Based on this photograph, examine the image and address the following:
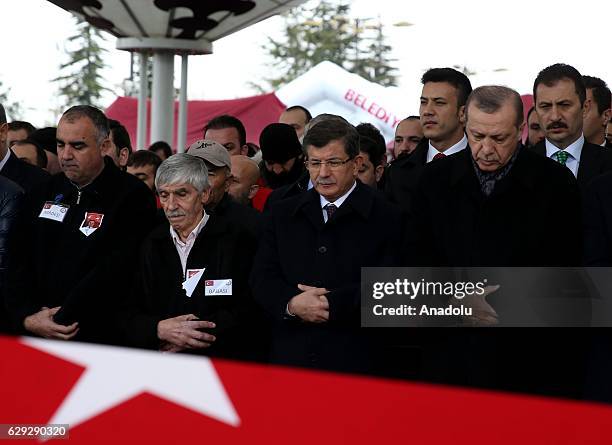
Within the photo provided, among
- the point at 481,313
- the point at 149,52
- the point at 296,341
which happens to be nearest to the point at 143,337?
the point at 296,341

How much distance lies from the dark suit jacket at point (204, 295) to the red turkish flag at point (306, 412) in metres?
0.73

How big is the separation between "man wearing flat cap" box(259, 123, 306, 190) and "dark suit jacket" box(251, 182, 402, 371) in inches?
72.7

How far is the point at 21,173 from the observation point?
589cm

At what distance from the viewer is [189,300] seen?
473 cm

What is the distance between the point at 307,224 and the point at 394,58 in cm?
6554

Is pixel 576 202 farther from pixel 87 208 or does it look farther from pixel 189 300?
pixel 87 208

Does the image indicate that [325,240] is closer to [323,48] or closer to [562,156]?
[562,156]

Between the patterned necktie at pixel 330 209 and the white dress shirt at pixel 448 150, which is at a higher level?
the white dress shirt at pixel 448 150

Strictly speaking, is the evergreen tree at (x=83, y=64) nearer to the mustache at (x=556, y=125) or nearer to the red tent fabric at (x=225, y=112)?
the red tent fabric at (x=225, y=112)

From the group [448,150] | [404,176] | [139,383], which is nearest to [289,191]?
[404,176]

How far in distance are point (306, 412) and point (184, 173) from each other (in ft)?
4.76

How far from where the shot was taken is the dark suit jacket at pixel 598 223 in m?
4.08

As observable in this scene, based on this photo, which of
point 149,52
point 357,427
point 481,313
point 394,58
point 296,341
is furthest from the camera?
point 394,58

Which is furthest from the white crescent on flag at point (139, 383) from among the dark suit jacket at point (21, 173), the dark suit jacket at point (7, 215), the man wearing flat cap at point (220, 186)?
the dark suit jacket at point (21, 173)
